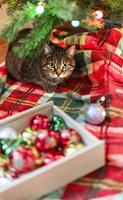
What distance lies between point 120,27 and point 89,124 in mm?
408

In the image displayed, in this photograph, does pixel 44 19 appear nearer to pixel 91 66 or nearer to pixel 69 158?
pixel 91 66

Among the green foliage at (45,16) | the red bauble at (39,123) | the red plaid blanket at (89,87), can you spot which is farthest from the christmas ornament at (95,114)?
the green foliage at (45,16)

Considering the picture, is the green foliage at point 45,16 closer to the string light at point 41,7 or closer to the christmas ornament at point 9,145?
the string light at point 41,7

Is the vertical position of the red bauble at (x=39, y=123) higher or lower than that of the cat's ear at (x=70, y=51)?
lower

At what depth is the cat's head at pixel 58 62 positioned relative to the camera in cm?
107

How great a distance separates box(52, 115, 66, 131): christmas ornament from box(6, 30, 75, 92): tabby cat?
269 millimetres

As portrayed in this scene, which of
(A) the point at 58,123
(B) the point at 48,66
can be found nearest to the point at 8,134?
(A) the point at 58,123

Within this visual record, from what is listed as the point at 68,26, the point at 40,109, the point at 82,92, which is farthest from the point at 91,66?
the point at 40,109

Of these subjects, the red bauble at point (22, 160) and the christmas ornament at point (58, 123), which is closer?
the red bauble at point (22, 160)

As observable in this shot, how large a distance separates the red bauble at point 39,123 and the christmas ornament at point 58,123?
0.05ft

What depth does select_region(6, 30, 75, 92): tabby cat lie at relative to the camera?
3.53 ft

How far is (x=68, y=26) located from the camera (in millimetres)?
1202

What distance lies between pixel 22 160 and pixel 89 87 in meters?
0.46

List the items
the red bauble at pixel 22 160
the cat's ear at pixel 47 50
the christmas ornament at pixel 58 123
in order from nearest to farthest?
the red bauble at pixel 22 160
the christmas ornament at pixel 58 123
the cat's ear at pixel 47 50
